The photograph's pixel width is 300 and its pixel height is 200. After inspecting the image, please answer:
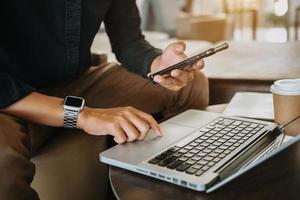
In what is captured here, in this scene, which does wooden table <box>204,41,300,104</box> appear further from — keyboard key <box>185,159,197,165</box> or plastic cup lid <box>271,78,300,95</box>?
keyboard key <box>185,159,197,165</box>

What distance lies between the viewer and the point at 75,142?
1103 mm

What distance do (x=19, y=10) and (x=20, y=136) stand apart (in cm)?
37

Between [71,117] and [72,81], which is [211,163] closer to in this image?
[71,117]

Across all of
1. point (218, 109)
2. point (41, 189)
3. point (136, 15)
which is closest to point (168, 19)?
point (136, 15)

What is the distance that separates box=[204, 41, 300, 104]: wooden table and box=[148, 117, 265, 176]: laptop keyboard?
540 millimetres

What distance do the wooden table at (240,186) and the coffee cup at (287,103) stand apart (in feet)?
0.66

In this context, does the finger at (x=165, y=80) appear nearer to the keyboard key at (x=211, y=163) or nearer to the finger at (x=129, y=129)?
the finger at (x=129, y=129)

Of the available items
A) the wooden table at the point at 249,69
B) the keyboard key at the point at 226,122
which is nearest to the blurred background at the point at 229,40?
the wooden table at the point at 249,69

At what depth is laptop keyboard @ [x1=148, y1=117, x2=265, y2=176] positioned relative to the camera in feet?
2.49

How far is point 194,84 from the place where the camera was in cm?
139

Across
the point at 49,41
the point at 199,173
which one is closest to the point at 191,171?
the point at 199,173

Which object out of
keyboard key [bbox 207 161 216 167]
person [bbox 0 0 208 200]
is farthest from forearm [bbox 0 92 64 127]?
keyboard key [bbox 207 161 216 167]

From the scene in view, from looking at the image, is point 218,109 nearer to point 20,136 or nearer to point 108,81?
point 108,81

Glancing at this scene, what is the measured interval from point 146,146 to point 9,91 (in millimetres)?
312
